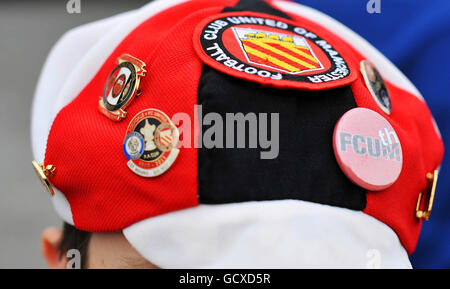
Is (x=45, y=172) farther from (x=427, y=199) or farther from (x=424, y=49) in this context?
(x=424, y=49)

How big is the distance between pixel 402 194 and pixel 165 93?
27 cm

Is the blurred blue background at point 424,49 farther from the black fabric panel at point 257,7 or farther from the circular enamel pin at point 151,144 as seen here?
the circular enamel pin at point 151,144

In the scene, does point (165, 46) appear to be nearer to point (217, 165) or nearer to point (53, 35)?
point (217, 165)

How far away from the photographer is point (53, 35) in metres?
2.47

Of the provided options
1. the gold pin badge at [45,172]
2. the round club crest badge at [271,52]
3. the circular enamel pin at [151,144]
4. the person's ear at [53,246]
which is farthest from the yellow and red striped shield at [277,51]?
the person's ear at [53,246]

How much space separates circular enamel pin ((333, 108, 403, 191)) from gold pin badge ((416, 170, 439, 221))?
0.26ft

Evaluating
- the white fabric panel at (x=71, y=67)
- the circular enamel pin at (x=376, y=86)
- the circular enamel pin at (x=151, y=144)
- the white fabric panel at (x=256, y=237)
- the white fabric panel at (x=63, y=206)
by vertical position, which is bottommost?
the white fabric panel at (x=256, y=237)

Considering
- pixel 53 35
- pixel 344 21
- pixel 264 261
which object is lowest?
pixel 264 261

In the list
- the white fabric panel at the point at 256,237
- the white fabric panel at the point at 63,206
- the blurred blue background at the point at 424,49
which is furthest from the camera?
the blurred blue background at the point at 424,49

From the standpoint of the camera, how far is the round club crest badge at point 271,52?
57cm

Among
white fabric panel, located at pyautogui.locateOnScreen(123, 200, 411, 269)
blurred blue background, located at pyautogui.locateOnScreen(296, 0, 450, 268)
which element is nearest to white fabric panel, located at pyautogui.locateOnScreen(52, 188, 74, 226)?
white fabric panel, located at pyautogui.locateOnScreen(123, 200, 411, 269)

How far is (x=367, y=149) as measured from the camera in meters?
0.57

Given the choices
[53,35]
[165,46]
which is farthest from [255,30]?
[53,35]

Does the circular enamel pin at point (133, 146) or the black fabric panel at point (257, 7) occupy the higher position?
the black fabric panel at point (257, 7)
